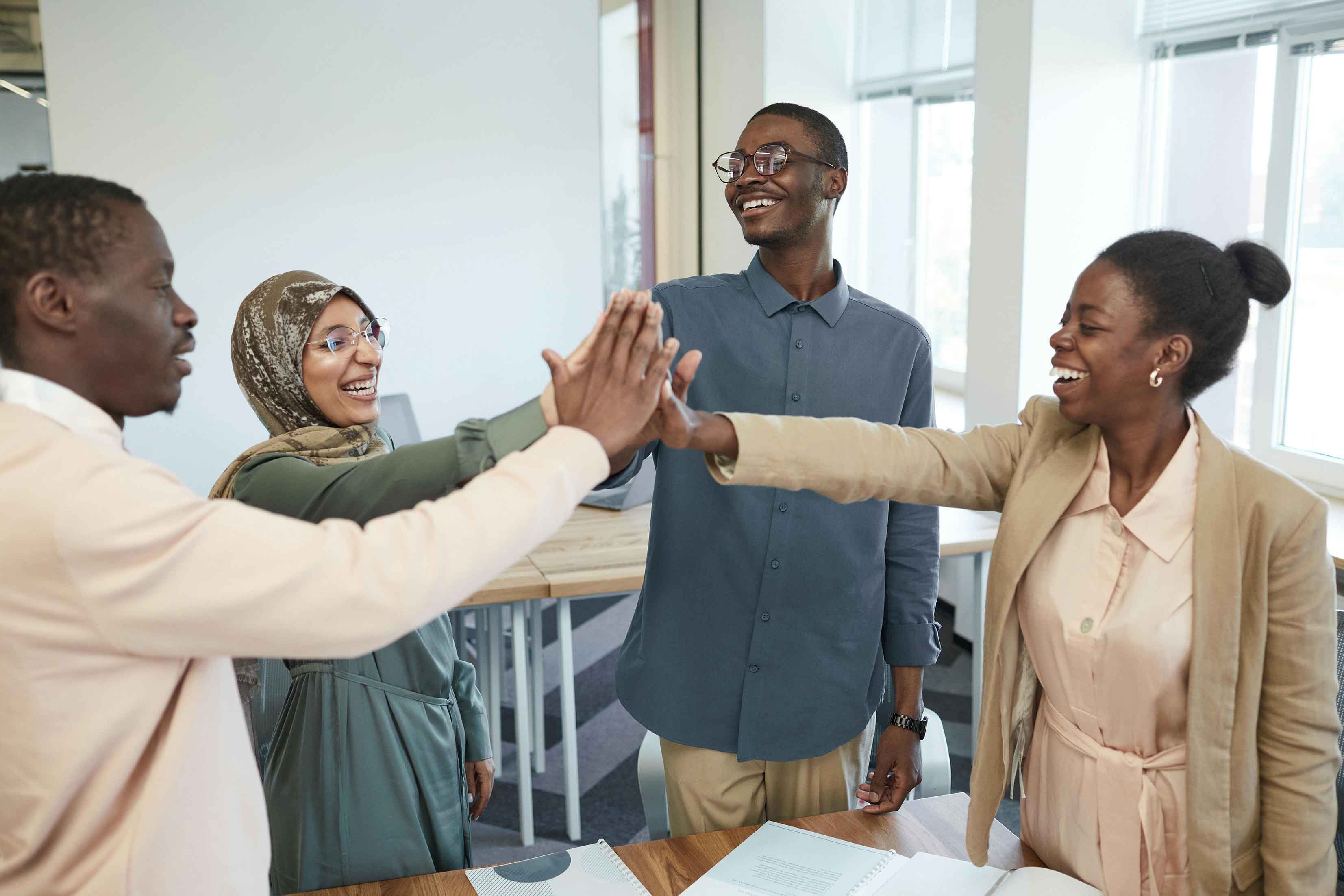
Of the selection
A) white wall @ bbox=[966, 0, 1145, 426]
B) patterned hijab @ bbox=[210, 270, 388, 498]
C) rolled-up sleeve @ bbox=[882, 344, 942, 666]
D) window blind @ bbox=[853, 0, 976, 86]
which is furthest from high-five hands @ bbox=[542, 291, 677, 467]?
window blind @ bbox=[853, 0, 976, 86]

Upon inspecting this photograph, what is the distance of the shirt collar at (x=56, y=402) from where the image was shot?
36.0 inches

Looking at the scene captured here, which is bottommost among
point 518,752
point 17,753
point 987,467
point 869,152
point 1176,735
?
point 518,752

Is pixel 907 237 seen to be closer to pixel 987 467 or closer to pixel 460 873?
pixel 987 467

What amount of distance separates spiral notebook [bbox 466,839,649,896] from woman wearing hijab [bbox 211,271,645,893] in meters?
0.24

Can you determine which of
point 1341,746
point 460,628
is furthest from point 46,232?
point 460,628

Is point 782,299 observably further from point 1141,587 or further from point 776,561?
point 1141,587

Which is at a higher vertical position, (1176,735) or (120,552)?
(120,552)

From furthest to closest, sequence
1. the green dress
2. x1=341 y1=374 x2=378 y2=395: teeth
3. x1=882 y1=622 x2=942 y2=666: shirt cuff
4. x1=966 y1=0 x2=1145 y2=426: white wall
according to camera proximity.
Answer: x1=966 y1=0 x2=1145 y2=426: white wall < x1=882 y1=622 x2=942 y2=666: shirt cuff < x1=341 y1=374 x2=378 y2=395: teeth < the green dress

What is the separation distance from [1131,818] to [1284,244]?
9.25ft

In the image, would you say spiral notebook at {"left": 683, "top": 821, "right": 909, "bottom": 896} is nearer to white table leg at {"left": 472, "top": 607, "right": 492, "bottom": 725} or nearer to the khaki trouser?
the khaki trouser

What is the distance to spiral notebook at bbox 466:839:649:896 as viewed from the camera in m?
1.43

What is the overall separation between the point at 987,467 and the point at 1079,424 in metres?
0.15

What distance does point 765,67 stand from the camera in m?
5.17

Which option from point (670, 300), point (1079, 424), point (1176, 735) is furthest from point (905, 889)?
point (670, 300)
